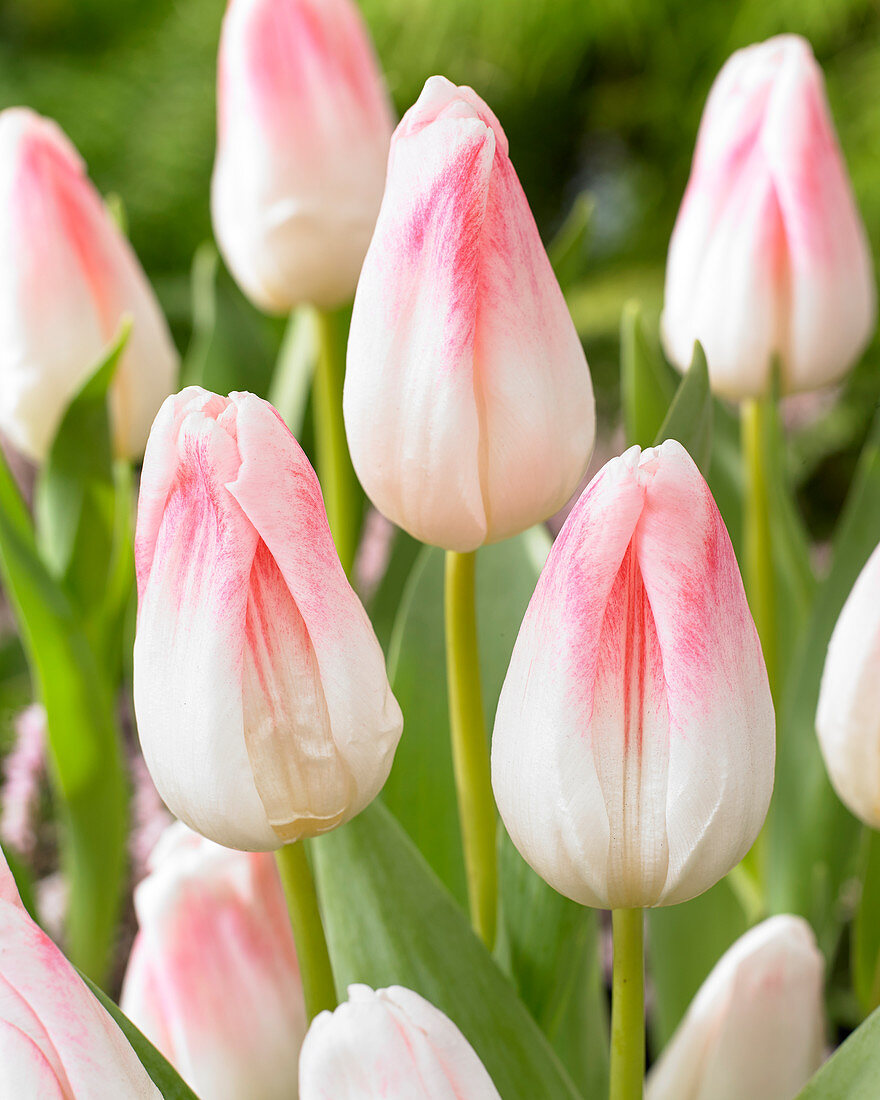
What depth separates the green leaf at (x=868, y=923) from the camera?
38cm

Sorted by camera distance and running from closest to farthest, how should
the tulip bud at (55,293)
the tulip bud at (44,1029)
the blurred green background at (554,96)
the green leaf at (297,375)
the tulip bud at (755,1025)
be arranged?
the tulip bud at (44,1029), the tulip bud at (755,1025), the tulip bud at (55,293), the green leaf at (297,375), the blurred green background at (554,96)

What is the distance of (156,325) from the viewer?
1.34ft

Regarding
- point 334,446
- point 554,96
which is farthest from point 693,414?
point 554,96

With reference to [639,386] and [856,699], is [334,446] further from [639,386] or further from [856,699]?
[856,699]

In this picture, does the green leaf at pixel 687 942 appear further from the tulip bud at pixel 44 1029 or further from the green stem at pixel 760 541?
the tulip bud at pixel 44 1029

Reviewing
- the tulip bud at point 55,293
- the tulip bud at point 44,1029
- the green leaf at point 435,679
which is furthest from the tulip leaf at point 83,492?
the tulip bud at point 44,1029

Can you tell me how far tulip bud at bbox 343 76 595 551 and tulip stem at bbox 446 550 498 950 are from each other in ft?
0.10

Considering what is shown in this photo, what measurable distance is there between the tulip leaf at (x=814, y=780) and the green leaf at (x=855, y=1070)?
0.17 m

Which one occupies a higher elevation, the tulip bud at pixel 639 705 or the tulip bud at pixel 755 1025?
the tulip bud at pixel 639 705

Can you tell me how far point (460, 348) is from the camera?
0.72 ft

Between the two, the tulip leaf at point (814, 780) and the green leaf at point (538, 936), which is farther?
the tulip leaf at point (814, 780)

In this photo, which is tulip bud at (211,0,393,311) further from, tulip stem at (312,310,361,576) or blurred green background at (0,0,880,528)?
blurred green background at (0,0,880,528)

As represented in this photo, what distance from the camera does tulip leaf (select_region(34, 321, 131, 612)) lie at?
1.23 ft

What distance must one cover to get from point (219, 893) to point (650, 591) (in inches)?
5.1
